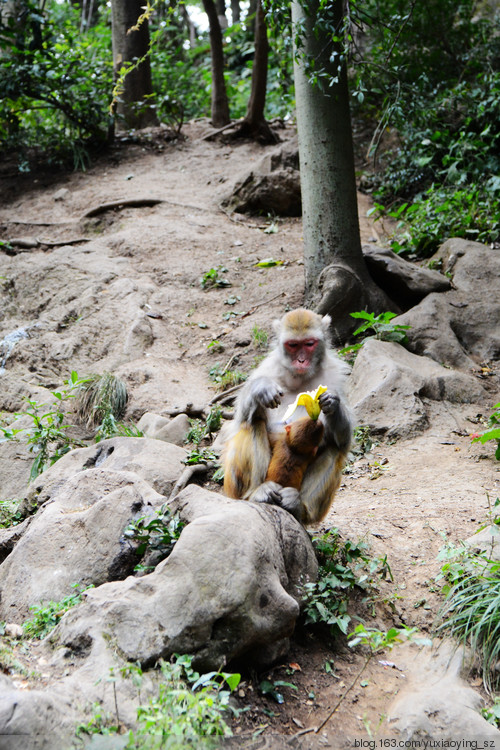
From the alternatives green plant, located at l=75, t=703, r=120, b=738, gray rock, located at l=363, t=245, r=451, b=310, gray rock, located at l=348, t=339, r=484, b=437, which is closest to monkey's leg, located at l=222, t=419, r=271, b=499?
green plant, located at l=75, t=703, r=120, b=738

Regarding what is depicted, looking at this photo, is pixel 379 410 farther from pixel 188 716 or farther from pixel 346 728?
pixel 188 716

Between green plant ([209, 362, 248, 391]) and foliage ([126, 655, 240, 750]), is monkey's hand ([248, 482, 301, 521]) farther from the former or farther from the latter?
green plant ([209, 362, 248, 391])

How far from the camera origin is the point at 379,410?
7.20 m

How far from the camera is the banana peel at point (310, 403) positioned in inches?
183

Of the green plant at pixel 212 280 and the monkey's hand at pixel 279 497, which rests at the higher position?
the green plant at pixel 212 280

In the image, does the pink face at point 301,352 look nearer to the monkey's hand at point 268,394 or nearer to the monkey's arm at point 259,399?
the monkey's arm at point 259,399

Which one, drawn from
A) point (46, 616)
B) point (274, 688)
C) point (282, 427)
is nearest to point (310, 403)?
point (282, 427)

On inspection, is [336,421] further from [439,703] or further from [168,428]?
[168,428]

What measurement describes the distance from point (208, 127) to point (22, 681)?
14.2 m

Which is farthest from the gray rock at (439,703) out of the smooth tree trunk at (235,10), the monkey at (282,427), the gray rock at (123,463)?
the smooth tree trunk at (235,10)

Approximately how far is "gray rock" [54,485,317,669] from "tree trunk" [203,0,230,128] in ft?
39.8

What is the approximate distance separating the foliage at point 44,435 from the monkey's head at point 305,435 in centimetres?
336

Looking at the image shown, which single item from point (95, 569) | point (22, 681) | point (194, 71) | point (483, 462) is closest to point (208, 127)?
point (194, 71)

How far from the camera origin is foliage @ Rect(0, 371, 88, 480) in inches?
288
